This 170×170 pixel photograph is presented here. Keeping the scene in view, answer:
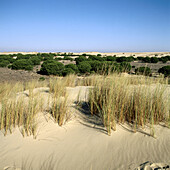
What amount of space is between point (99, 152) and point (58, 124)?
1.14 m

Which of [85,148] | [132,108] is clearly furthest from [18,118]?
[132,108]

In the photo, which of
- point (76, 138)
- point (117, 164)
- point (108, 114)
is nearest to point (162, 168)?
point (117, 164)

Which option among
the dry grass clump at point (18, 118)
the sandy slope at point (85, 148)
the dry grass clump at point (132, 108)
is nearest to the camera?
the sandy slope at point (85, 148)

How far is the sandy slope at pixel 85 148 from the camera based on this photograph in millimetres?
2211

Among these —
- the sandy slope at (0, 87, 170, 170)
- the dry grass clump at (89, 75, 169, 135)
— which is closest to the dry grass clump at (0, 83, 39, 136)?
the sandy slope at (0, 87, 170, 170)

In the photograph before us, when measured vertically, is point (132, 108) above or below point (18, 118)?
above

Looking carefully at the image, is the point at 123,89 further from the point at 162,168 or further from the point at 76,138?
the point at 162,168

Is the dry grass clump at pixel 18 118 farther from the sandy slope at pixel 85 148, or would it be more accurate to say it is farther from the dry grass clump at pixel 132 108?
the dry grass clump at pixel 132 108

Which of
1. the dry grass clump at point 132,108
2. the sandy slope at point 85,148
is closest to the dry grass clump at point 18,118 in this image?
the sandy slope at point 85,148

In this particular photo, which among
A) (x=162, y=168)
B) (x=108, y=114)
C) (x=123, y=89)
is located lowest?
(x=162, y=168)

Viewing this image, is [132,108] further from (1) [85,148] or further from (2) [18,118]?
(2) [18,118]

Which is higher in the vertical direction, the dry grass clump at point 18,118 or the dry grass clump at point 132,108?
the dry grass clump at point 132,108

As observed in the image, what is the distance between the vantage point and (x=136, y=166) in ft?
6.73

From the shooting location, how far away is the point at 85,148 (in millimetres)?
2518
